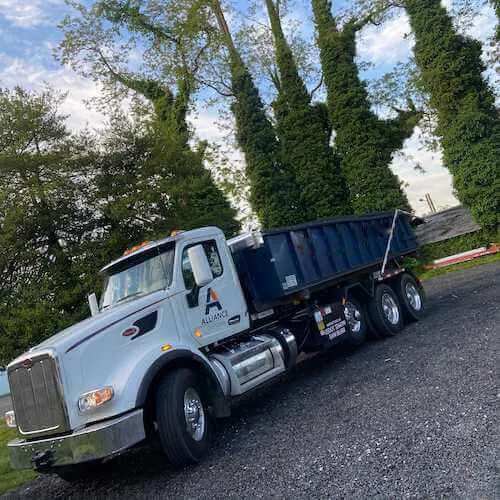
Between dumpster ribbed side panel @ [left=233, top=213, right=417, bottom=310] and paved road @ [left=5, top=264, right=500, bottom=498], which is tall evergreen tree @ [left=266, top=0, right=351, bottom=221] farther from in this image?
paved road @ [left=5, top=264, right=500, bottom=498]

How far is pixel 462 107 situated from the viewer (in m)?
21.5

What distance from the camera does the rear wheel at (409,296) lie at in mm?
11961

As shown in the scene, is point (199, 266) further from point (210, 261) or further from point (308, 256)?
point (308, 256)

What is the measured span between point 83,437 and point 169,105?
24.5m

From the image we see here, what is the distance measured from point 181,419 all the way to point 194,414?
45 centimetres

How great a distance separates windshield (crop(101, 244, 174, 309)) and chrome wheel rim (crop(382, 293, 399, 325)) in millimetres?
5842

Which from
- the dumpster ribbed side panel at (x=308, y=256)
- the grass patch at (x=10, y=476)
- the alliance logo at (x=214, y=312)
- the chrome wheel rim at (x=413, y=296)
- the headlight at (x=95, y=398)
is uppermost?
the dumpster ribbed side panel at (x=308, y=256)

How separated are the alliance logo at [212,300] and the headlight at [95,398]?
6.66ft

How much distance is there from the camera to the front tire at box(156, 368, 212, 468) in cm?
567

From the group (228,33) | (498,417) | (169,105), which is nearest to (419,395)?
(498,417)

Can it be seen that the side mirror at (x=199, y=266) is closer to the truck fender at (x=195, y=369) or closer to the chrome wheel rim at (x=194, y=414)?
the truck fender at (x=195, y=369)

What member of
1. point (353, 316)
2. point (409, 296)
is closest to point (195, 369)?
point (353, 316)

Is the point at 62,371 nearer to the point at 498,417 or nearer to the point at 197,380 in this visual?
the point at 197,380

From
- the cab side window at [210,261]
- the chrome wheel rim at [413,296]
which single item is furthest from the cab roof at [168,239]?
the chrome wheel rim at [413,296]
